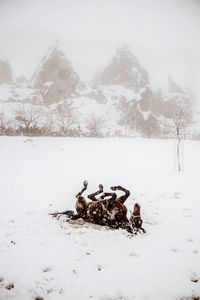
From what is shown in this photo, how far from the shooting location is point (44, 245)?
3.84m

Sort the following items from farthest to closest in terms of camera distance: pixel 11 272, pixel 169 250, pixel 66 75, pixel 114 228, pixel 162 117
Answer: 1. pixel 162 117
2. pixel 66 75
3. pixel 114 228
4. pixel 169 250
5. pixel 11 272

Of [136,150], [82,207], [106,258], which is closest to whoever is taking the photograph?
[106,258]

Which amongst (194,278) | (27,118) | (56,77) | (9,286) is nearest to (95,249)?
(9,286)

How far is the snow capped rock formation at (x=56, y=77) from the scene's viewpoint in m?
102

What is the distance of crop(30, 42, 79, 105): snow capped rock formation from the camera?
102 m

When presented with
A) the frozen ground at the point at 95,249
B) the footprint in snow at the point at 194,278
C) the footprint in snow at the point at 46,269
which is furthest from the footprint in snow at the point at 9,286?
the footprint in snow at the point at 194,278

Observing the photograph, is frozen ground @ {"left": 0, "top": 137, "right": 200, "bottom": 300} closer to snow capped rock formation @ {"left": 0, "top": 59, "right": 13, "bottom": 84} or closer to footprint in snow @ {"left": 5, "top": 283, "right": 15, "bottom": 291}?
footprint in snow @ {"left": 5, "top": 283, "right": 15, "bottom": 291}

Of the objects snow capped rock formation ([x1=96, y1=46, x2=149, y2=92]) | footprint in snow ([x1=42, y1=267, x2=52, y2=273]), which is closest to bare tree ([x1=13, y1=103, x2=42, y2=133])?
footprint in snow ([x1=42, y1=267, x2=52, y2=273])

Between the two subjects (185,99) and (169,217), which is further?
(185,99)

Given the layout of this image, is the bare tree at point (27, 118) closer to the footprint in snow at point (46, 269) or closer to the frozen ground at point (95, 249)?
Result: the frozen ground at point (95, 249)

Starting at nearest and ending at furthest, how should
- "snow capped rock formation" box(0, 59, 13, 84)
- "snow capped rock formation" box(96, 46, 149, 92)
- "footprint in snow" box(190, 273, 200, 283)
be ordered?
1. "footprint in snow" box(190, 273, 200, 283)
2. "snow capped rock formation" box(0, 59, 13, 84)
3. "snow capped rock formation" box(96, 46, 149, 92)

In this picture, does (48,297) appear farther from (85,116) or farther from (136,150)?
(85,116)

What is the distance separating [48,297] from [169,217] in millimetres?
4080

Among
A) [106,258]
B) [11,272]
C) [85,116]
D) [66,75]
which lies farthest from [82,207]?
[66,75]
